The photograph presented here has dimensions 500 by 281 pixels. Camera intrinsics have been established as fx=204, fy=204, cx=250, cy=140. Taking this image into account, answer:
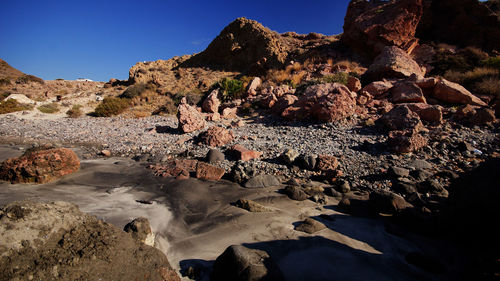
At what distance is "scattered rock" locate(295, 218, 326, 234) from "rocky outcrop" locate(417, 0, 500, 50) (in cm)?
1804

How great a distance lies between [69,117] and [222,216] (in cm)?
1317

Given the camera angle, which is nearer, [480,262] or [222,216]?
[480,262]

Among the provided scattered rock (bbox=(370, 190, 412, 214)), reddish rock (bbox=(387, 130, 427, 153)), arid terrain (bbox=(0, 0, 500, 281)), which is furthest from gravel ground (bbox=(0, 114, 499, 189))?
scattered rock (bbox=(370, 190, 412, 214))

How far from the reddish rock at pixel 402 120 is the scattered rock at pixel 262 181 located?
433 cm

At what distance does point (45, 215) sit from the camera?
158cm

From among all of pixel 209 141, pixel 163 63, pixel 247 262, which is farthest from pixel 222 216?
pixel 163 63

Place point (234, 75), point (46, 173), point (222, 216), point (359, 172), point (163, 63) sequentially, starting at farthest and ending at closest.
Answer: point (163, 63) → point (234, 75) → point (359, 172) → point (46, 173) → point (222, 216)

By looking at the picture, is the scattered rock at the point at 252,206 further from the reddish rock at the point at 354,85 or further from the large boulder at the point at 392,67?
the large boulder at the point at 392,67

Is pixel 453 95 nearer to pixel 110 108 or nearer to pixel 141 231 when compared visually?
pixel 141 231

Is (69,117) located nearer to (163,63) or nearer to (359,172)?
(163,63)

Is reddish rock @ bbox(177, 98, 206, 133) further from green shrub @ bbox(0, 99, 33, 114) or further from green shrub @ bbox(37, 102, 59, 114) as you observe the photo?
green shrub @ bbox(0, 99, 33, 114)

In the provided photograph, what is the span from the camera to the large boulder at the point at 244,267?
1689 millimetres

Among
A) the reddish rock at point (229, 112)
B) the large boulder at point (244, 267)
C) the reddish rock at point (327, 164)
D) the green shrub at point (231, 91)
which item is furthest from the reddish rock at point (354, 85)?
the large boulder at point (244, 267)

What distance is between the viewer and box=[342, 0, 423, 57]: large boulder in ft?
40.7
